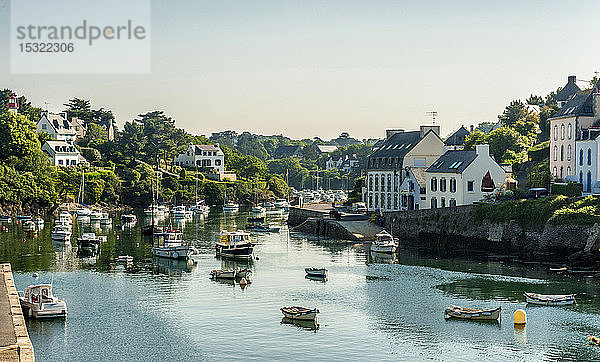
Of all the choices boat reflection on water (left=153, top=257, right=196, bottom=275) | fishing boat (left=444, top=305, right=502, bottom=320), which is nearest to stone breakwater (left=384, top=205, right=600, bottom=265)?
fishing boat (left=444, top=305, right=502, bottom=320)

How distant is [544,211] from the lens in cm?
7025

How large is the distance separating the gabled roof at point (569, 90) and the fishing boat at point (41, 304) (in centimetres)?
8529

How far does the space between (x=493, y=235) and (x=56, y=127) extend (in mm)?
109261

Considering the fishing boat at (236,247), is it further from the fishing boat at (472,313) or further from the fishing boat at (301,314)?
the fishing boat at (472,313)

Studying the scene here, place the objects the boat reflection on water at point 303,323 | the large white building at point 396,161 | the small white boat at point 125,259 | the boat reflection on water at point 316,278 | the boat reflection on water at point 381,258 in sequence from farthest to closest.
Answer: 1. the large white building at point 396,161
2. the boat reflection on water at point 381,258
3. the small white boat at point 125,259
4. the boat reflection on water at point 316,278
5. the boat reflection on water at point 303,323

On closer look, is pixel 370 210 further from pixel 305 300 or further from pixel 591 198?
pixel 305 300

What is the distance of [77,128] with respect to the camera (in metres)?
177

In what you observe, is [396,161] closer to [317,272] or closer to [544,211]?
[544,211]

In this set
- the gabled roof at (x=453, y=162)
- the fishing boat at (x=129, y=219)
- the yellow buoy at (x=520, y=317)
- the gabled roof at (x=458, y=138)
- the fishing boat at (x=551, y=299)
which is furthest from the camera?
the gabled roof at (x=458, y=138)

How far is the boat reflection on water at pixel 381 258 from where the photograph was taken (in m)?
68.6

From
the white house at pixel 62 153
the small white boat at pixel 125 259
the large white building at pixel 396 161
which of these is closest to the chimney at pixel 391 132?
the large white building at pixel 396 161

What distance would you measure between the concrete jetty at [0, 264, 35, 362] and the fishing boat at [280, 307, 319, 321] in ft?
47.1

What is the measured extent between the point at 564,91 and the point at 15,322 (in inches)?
3754

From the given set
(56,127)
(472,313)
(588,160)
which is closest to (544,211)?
(588,160)
